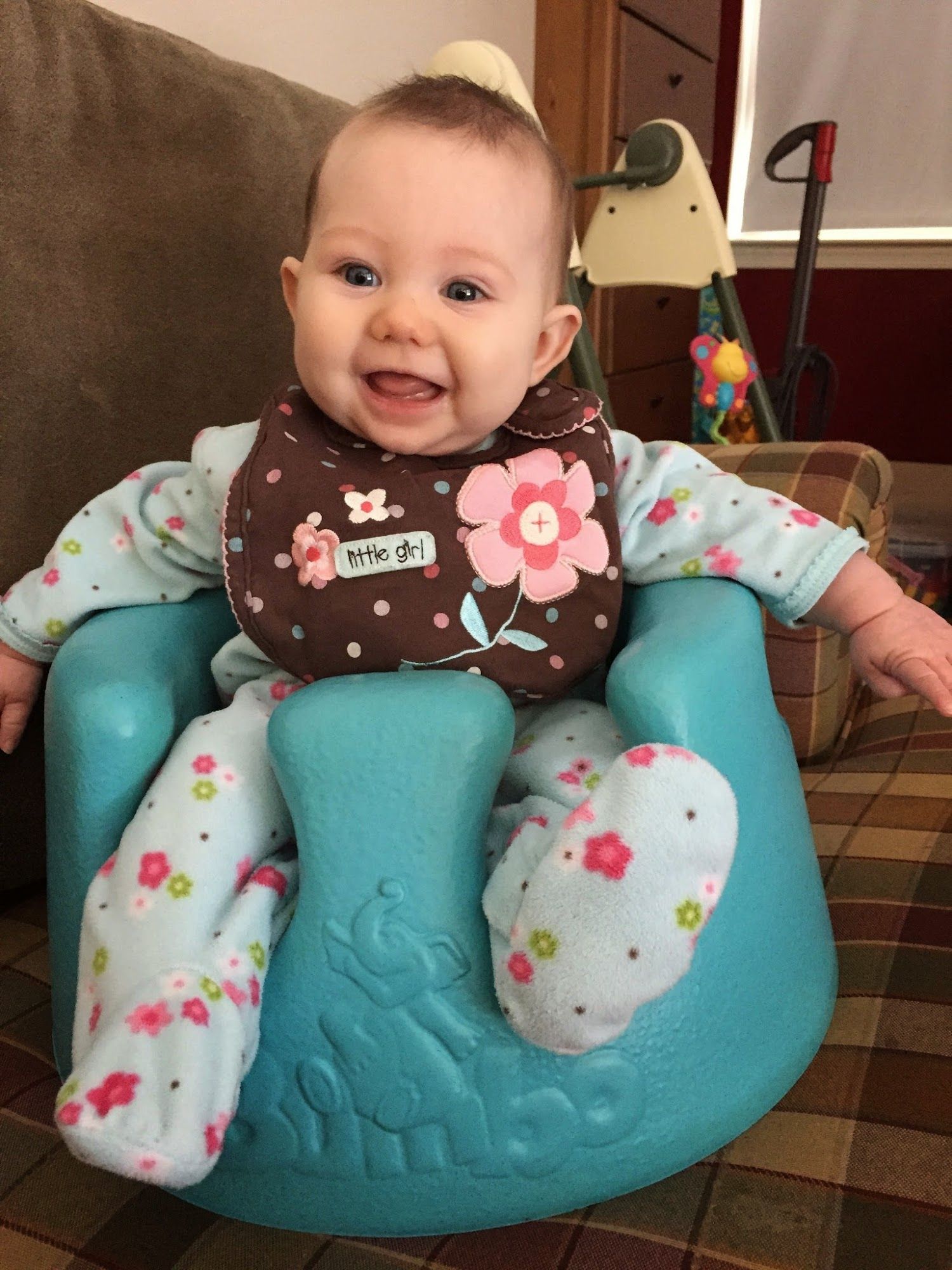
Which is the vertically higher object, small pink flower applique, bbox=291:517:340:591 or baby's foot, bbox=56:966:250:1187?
small pink flower applique, bbox=291:517:340:591

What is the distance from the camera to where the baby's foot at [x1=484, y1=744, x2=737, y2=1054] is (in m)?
0.50

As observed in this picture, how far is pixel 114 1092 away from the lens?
1.60 ft

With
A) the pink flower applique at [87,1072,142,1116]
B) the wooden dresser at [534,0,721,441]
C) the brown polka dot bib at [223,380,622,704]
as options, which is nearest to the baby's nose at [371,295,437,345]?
the brown polka dot bib at [223,380,622,704]

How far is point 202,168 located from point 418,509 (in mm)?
467

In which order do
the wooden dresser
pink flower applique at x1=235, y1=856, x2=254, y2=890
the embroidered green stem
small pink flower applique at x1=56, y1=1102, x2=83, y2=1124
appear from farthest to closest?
the wooden dresser, the embroidered green stem, pink flower applique at x1=235, y1=856, x2=254, y2=890, small pink flower applique at x1=56, y1=1102, x2=83, y2=1124

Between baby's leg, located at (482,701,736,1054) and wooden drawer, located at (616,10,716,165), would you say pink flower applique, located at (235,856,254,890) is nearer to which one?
baby's leg, located at (482,701,736,1054)

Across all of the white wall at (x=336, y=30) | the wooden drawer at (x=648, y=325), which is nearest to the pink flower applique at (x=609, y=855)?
the white wall at (x=336, y=30)

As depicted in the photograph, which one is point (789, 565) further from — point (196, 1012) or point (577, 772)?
point (196, 1012)

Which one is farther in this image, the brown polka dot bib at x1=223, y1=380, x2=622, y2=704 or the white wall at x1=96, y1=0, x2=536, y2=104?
the white wall at x1=96, y1=0, x2=536, y2=104

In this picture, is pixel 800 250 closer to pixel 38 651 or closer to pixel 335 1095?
pixel 38 651

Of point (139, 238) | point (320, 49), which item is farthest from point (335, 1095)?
point (320, 49)

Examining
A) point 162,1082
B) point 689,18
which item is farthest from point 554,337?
point 689,18

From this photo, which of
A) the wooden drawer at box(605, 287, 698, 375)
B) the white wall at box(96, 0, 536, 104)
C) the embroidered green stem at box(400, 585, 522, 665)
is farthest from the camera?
the wooden drawer at box(605, 287, 698, 375)

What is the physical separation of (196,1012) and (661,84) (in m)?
2.25
